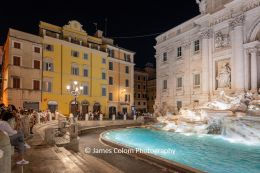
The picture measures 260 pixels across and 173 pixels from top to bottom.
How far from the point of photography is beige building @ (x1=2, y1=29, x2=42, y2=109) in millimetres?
27962

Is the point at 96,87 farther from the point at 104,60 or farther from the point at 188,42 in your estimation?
the point at 188,42

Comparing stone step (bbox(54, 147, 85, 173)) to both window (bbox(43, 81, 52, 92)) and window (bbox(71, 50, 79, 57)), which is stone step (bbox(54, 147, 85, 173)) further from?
window (bbox(71, 50, 79, 57))

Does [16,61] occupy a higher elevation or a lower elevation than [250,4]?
lower

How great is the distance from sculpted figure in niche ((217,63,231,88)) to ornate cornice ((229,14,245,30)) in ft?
13.3

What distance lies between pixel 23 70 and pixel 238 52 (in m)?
25.1

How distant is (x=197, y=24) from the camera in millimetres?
28078

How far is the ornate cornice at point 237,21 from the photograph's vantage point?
22.4m

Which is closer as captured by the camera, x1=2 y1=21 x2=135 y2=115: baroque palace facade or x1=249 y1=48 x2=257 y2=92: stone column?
x1=249 y1=48 x2=257 y2=92: stone column

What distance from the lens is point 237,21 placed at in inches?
894

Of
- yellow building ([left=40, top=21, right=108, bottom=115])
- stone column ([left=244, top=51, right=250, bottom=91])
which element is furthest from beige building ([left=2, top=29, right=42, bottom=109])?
stone column ([left=244, top=51, right=250, bottom=91])

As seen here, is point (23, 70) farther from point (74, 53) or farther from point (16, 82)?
point (74, 53)

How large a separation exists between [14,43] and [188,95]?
2260 centimetres

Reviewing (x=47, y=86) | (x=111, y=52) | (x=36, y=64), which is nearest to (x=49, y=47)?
(x=36, y=64)

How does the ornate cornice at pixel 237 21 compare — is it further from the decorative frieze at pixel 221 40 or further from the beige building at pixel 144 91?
the beige building at pixel 144 91
